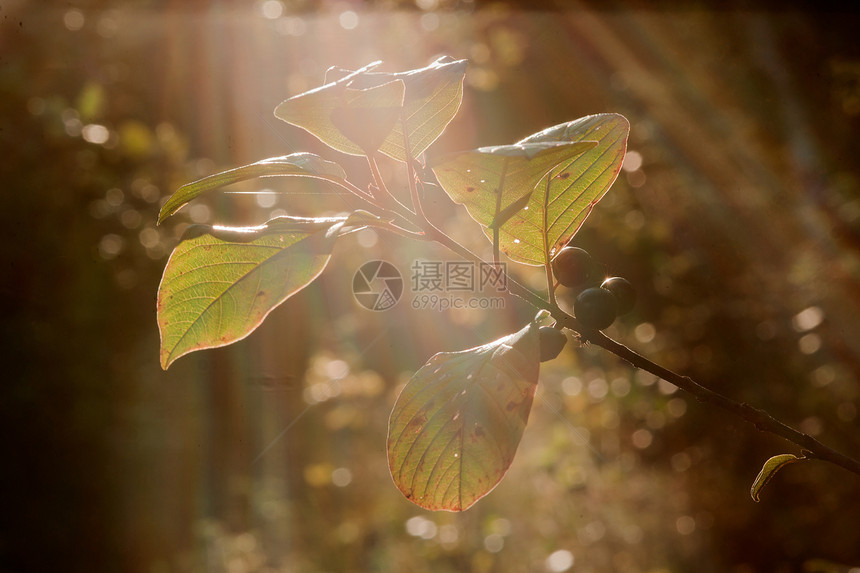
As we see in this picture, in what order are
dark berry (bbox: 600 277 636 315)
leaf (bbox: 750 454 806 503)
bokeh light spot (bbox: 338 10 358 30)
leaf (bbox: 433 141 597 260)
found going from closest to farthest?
leaf (bbox: 433 141 597 260) → leaf (bbox: 750 454 806 503) → dark berry (bbox: 600 277 636 315) → bokeh light spot (bbox: 338 10 358 30)

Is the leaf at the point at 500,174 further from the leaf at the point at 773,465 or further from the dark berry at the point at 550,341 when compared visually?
the leaf at the point at 773,465

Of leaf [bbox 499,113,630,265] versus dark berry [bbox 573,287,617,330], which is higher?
leaf [bbox 499,113,630,265]

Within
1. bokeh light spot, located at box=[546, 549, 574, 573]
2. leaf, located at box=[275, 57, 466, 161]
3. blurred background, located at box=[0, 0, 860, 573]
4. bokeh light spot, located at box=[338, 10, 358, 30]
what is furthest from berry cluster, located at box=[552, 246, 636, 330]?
bokeh light spot, located at box=[338, 10, 358, 30]

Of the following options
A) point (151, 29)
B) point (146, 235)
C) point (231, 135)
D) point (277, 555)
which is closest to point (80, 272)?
point (146, 235)

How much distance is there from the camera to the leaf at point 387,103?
52 cm

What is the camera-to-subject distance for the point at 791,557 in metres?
3.27

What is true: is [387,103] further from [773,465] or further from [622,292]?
[773,465]

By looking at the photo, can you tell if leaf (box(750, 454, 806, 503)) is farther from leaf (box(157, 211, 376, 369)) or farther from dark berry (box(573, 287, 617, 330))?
leaf (box(157, 211, 376, 369))

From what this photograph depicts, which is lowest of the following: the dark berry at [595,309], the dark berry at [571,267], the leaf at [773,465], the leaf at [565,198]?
the leaf at [773,465]

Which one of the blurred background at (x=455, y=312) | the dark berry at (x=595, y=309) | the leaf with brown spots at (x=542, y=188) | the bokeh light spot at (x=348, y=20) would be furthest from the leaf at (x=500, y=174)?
the bokeh light spot at (x=348, y=20)

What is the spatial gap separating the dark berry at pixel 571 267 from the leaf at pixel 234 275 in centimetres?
22

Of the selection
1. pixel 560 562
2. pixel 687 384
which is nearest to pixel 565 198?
A: pixel 687 384

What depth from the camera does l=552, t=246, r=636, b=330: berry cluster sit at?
59 cm

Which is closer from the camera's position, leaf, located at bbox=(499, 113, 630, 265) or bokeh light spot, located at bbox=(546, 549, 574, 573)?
leaf, located at bbox=(499, 113, 630, 265)
